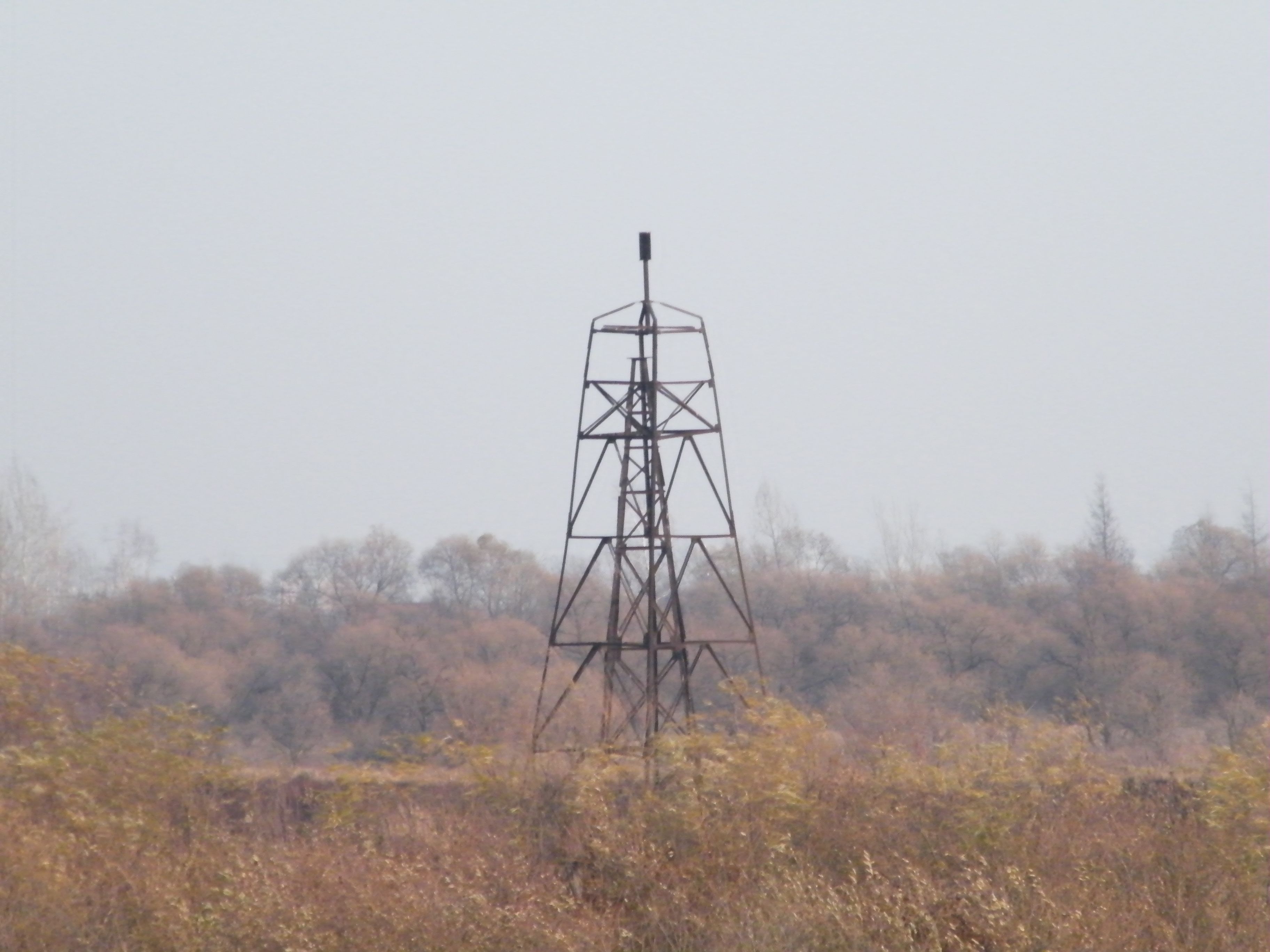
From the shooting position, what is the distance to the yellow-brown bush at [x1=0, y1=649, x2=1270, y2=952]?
12.1 meters

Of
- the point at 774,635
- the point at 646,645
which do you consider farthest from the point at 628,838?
the point at 774,635

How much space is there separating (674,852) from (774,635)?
3164cm

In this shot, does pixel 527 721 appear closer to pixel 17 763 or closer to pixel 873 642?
pixel 17 763

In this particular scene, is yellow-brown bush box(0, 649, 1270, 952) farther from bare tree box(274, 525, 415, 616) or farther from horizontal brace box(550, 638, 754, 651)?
bare tree box(274, 525, 415, 616)

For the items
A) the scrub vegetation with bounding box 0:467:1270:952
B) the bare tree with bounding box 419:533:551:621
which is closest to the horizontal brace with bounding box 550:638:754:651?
the scrub vegetation with bounding box 0:467:1270:952

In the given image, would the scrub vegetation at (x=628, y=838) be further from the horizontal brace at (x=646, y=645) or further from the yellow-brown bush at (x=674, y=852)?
the horizontal brace at (x=646, y=645)

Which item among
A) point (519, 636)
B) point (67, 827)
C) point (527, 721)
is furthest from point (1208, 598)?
point (67, 827)

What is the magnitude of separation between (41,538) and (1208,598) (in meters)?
→ 45.9

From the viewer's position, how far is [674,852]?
1336 centimetres

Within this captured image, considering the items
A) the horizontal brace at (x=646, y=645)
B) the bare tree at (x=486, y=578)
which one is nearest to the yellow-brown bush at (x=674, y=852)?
the horizontal brace at (x=646, y=645)

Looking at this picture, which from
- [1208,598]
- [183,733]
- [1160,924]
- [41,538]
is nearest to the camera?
[1160,924]

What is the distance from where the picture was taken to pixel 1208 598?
4353cm

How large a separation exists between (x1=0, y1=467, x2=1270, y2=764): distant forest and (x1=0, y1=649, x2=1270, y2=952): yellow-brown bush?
8.81 meters

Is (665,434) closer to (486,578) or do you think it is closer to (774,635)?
(774,635)
